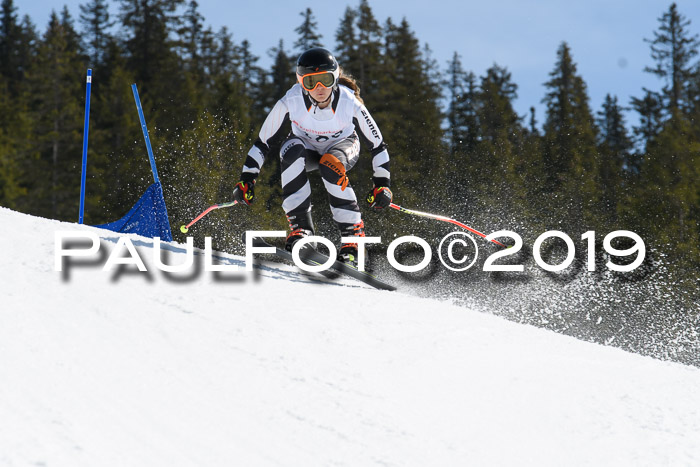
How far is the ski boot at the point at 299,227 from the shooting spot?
5.52 m

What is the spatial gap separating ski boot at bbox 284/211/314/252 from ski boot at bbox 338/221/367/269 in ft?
0.91

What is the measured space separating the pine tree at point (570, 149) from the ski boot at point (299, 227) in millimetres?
25530

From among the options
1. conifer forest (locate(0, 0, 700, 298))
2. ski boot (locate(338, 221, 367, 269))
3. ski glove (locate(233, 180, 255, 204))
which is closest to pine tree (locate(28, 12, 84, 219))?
conifer forest (locate(0, 0, 700, 298))

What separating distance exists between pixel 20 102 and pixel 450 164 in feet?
87.6

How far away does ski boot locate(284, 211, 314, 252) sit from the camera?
5520mm

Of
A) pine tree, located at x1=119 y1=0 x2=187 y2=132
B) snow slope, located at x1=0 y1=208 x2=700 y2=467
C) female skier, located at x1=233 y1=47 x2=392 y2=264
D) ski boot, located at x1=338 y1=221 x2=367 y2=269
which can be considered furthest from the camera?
pine tree, located at x1=119 y1=0 x2=187 y2=132

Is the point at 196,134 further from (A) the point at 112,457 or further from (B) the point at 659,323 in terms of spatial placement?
(A) the point at 112,457

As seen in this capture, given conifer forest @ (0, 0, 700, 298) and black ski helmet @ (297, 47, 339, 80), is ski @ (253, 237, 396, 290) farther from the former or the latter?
conifer forest @ (0, 0, 700, 298)

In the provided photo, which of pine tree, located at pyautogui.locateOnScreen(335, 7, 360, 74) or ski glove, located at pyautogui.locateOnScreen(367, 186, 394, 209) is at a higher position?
pine tree, located at pyautogui.locateOnScreen(335, 7, 360, 74)

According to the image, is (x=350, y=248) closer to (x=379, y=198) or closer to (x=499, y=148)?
(x=379, y=198)

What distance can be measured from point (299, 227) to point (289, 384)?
2.93m

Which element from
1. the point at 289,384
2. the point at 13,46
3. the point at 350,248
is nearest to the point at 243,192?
the point at 350,248

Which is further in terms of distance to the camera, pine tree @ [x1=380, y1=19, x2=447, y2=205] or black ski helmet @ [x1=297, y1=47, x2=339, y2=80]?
pine tree @ [x1=380, y1=19, x2=447, y2=205]

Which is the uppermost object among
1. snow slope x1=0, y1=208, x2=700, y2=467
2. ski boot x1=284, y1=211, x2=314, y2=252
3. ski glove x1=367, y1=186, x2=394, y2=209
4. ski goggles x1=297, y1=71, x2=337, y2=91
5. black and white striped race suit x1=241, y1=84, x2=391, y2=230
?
ski goggles x1=297, y1=71, x2=337, y2=91
